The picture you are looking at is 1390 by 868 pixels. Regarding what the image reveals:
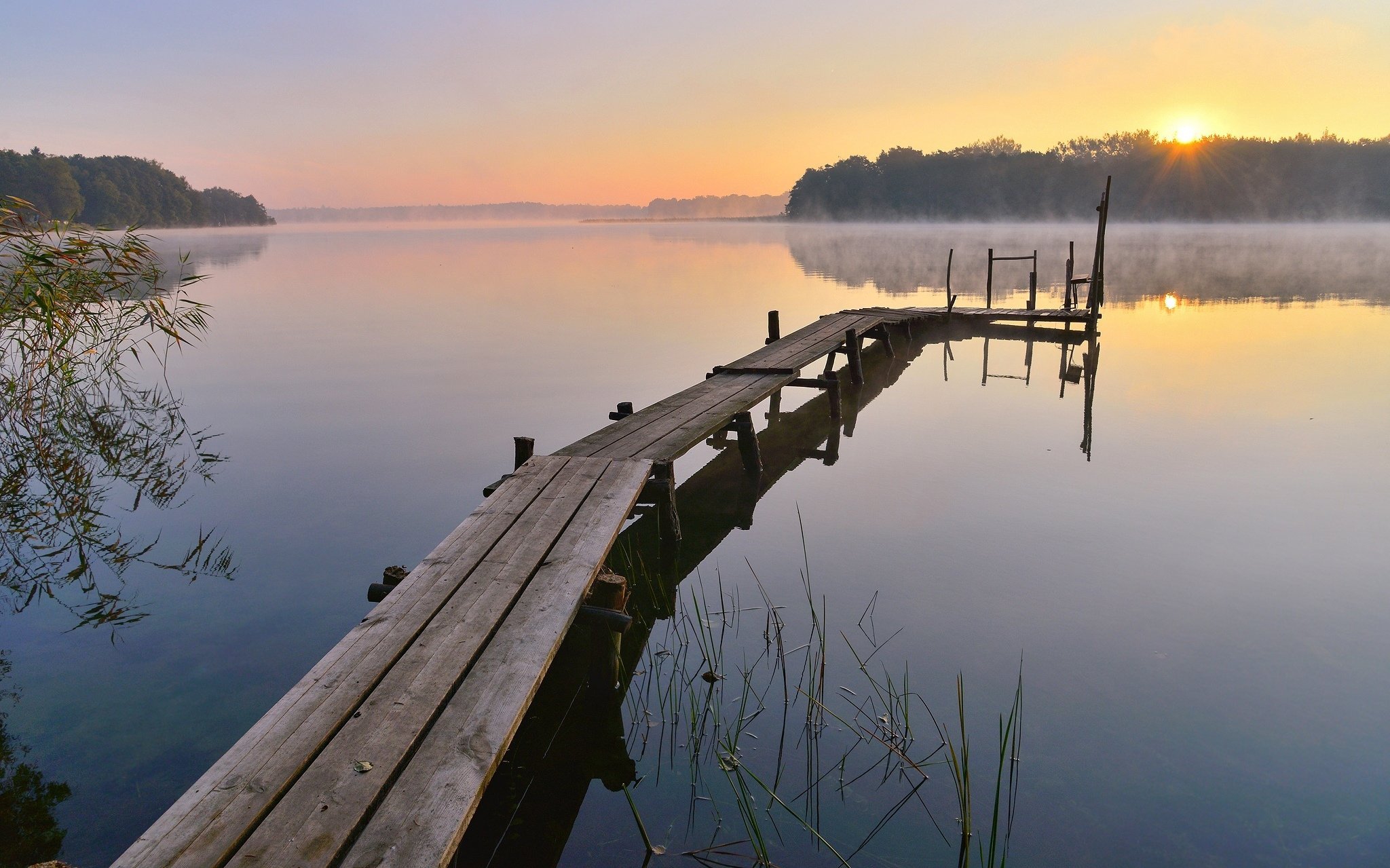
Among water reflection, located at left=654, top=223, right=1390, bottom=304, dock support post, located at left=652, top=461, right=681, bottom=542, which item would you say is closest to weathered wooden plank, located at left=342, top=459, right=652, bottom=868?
dock support post, located at left=652, top=461, right=681, bottom=542

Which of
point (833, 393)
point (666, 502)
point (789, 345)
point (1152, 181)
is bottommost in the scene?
point (833, 393)

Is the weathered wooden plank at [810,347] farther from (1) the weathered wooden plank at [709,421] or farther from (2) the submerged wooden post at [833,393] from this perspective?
(1) the weathered wooden plank at [709,421]

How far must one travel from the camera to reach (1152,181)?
111 metres

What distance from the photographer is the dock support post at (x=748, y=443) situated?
888cm

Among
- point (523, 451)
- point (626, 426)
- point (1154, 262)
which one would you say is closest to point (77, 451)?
point (523, 451)

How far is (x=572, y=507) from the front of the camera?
5617 millimetres

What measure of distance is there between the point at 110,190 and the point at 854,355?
13141cm

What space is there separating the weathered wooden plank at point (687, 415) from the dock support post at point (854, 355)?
3.19 m

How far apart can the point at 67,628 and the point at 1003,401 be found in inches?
452

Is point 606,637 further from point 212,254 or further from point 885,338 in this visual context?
point 212,254

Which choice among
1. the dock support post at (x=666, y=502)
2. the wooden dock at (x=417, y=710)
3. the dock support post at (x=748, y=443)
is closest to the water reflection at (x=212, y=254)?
the dock support post at (x=748, y=443)

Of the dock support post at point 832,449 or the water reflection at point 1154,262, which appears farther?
the water reflection at point 1154,262

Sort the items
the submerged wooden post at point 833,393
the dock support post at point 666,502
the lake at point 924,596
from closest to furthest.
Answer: the lake at point 924,596 < the dock support post at point 666,502 < the submerged wooden post at point 833,393

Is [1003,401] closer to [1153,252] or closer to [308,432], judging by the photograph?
[308,432]
